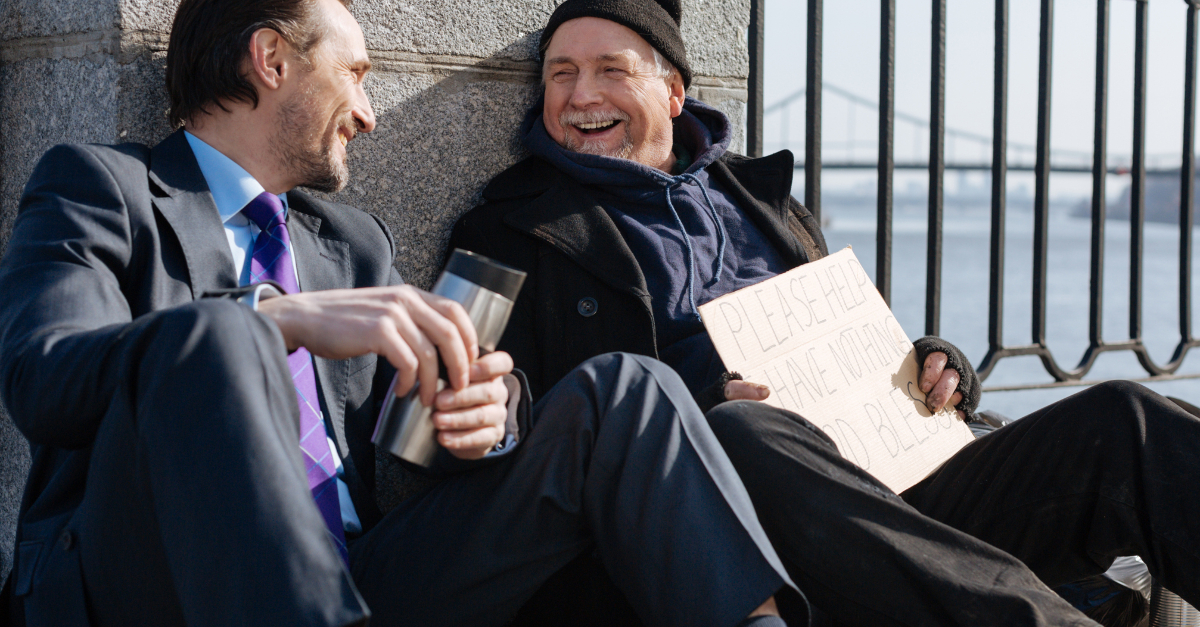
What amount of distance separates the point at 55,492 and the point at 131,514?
0.35 meters

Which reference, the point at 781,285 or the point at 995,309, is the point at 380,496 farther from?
the point at 995,309

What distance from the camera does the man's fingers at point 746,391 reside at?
1913mm

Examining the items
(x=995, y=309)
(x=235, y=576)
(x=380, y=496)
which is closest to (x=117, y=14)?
(x=380, y=496)

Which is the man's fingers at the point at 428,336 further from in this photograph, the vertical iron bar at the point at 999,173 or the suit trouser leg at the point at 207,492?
the vertical iron bar at the point at 999,173

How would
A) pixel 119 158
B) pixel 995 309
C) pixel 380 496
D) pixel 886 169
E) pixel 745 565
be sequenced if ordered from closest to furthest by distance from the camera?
pixel 745 565
pixel 119 158
pixel 380 496
pixel 886 169
pixel 995 309

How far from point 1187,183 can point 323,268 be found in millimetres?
3784

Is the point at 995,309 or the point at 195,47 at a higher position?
the point at 195,47

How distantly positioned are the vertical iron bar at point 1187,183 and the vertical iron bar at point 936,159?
1.39 metres

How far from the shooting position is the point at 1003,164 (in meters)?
3.49

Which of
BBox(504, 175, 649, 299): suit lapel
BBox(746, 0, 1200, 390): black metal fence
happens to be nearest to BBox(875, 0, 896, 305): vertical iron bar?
BBox(746, 0, 1200, 390): black metal fence

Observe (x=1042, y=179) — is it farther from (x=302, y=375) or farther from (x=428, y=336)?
(x=428, y=336)

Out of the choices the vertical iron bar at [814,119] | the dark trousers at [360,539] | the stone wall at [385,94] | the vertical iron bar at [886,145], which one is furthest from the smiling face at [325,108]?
the vertical iron bar at [886,145]

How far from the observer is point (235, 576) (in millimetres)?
1071

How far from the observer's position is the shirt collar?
1777mm
